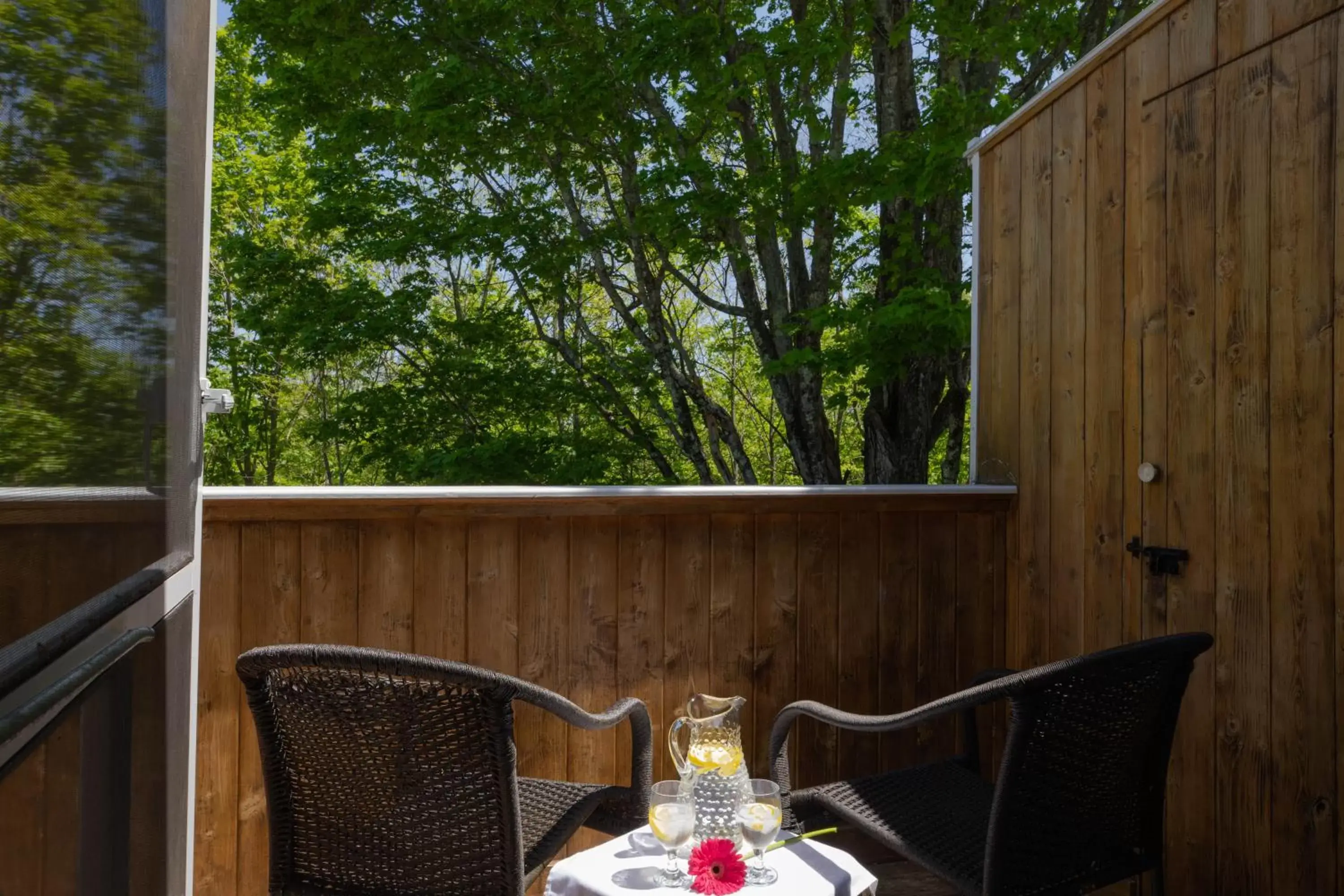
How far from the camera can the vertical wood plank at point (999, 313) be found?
3094 mm

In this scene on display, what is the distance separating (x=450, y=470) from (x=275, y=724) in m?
5.70

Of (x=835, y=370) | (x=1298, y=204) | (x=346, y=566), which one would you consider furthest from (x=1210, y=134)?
(x=835, y=370)

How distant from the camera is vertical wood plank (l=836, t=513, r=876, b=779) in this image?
290 centimetres


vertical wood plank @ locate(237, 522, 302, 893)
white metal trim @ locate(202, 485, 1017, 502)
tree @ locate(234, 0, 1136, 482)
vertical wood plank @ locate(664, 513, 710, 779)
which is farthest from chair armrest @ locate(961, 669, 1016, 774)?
tree @ locate(234, 0, 1136, 482)

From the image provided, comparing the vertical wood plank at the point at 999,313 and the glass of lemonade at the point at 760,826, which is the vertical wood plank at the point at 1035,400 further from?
the glass of lemonade at the point at 760,826

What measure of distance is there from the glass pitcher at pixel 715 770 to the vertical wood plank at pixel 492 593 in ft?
2.73

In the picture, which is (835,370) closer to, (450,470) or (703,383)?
(450,470)

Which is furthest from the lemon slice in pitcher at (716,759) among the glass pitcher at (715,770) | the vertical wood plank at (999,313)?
the vertical wood plank at (999,313)

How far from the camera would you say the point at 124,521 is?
3.16 feet

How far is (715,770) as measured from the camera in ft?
5.97

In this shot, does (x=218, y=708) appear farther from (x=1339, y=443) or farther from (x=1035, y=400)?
(x=1339, y=443)

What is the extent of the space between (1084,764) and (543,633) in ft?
4.56

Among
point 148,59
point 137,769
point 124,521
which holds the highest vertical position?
point 148,59

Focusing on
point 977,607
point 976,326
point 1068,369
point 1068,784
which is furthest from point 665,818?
point 976,326
